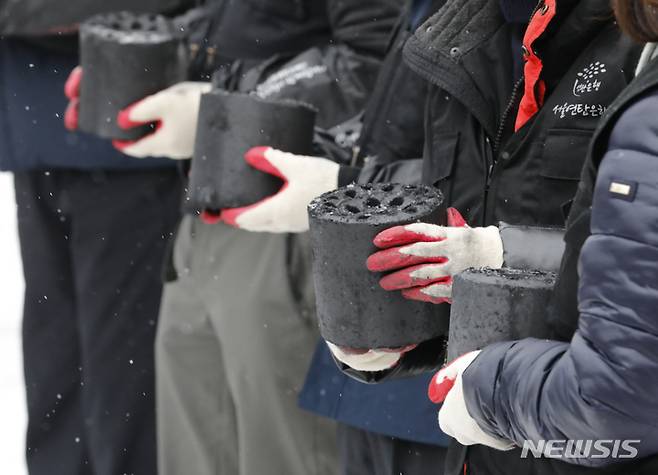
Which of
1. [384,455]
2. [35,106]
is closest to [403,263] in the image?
[384,455]

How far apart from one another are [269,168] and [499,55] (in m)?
0.57

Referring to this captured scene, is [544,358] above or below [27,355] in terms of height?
above

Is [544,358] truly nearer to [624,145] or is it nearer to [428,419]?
[624,145]

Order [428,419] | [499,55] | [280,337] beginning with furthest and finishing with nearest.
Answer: [280,337]
[428,419]
[499,55]

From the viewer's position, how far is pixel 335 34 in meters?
2.63

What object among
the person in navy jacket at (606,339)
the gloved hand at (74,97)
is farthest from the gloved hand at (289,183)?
the person in navy jacket at (606,339)

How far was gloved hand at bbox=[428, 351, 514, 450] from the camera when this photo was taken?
4.74 ft

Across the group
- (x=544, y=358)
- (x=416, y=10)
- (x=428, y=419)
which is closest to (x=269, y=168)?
(x=416, y=10)

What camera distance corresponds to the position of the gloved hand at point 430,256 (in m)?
1.61

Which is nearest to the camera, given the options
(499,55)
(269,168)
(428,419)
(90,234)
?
(499,55)

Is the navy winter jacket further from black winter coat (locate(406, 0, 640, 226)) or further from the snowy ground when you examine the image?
black winter coat (locate(406, 0, 640, 226))

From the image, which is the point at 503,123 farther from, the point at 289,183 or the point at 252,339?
the point at 252,339

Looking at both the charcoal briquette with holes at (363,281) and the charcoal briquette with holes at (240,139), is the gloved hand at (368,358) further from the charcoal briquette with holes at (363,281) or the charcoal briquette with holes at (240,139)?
the charcoal briquette with holes at (240,139)

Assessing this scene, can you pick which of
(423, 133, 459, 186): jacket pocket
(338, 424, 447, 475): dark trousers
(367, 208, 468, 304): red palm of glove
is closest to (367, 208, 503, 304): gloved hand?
(367, 208, 468, 304): red palm of glove
